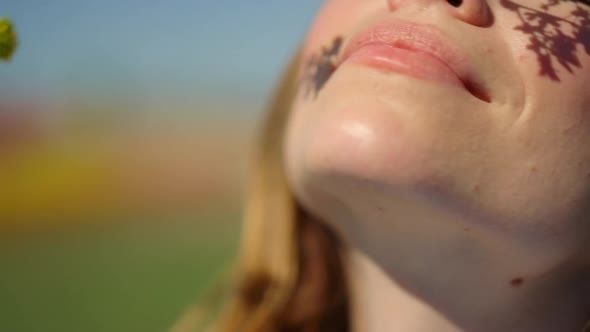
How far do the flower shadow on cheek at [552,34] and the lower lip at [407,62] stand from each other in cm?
6

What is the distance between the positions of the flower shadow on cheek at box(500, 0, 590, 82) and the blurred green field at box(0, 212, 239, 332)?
691mm

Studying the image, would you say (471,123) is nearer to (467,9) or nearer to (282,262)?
(467,9)

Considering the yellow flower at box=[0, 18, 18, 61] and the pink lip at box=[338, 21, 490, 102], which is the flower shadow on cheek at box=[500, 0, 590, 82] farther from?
the yellow flower at box=[0, 18, 18, 61]

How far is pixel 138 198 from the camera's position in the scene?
40.4 inches

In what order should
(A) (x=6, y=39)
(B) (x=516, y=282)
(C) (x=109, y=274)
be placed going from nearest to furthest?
(A) (x=6, y=39) → (B) (x=516, y=282) → (C) (x=109, y=274)

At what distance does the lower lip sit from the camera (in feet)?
1.30

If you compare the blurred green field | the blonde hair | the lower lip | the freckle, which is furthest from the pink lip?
the blurred green field

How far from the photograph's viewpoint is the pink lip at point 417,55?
40cm

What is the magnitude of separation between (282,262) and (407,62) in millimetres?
Answer: 367

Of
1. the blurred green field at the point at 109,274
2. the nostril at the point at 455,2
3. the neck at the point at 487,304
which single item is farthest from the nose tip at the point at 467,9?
the blurred green field at the point at 109,274

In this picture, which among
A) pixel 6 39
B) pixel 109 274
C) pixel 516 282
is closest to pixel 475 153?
pixel 516 282

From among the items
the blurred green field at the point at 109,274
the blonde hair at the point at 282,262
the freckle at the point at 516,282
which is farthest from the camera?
the blurred green field at the point at 109,274

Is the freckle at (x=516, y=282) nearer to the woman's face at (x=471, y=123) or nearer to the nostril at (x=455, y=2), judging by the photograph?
the woman's face at (x=471, y=123)

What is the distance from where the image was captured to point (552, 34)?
1.34 feet
